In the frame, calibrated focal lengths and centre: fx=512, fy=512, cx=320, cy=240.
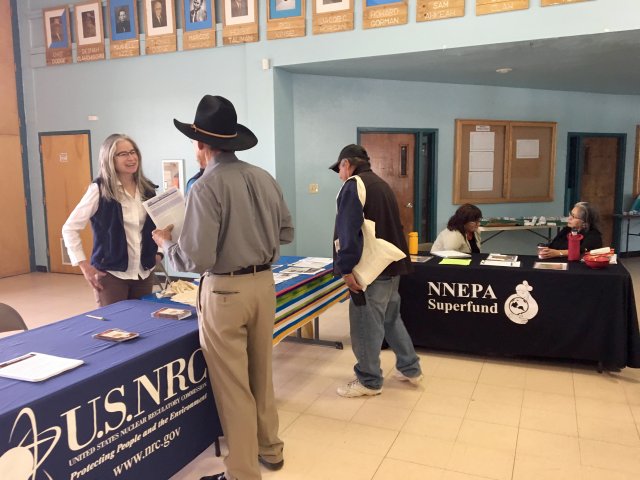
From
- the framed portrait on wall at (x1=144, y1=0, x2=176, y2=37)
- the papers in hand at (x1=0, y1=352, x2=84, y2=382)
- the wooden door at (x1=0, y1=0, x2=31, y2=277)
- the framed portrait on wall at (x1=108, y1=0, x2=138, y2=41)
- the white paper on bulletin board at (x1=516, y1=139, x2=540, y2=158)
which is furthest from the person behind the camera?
the white paper on bulletin board at (x1=516, y1=139, x2=540, y2=158)

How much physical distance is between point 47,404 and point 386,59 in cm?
449

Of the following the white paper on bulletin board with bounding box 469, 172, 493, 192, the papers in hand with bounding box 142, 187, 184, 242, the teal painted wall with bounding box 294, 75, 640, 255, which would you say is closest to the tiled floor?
the papers in hand with bounding box 142, 187, 184, 242

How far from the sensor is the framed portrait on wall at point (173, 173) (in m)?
6.19

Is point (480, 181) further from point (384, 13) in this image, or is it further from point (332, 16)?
point (332, 16)

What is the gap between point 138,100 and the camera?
20.6 ft

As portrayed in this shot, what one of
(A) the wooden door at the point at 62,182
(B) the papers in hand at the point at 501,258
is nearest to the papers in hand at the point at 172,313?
(B) the papers in hand at the point at 501,258

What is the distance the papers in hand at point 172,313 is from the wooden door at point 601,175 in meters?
7.07

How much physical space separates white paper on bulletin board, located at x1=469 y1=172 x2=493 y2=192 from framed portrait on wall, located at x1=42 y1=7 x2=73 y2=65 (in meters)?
5.45

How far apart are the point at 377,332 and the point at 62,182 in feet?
18.5

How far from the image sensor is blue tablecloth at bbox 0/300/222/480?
5.10 feet

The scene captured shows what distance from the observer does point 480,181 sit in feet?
22.7

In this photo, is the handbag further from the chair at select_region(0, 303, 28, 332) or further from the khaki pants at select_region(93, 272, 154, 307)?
the chair at select_region(0, 303, 28, 332)

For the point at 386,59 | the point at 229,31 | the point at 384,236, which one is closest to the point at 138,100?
the point at 229,31

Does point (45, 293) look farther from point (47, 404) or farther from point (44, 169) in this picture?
point (47, 404)
